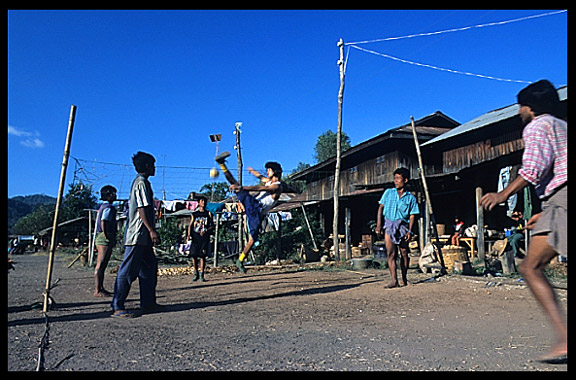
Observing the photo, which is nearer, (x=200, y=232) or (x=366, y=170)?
(x=200, y=232)

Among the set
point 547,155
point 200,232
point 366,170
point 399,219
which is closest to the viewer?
point 547,155

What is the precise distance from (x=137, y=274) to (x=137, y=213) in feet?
2.37

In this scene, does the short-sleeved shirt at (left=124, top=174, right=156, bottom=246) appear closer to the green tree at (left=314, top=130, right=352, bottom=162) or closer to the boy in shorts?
the boy in shorts

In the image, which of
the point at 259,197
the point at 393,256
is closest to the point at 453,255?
the point at 393,256

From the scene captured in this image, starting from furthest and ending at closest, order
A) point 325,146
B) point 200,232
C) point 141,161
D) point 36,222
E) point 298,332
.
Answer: point 325,146, point 36,222, point 200,232, point 141,161, point 298,332

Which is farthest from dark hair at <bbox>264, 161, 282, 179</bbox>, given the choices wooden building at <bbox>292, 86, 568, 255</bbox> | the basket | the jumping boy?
the basket

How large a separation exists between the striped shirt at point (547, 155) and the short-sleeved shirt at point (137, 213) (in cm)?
420

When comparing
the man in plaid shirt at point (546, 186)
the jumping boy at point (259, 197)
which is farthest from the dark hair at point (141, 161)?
the man in plaid shirt at point (546, 186)

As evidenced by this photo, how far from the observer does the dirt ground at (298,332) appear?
338 cm

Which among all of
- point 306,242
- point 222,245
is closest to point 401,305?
point 222,245

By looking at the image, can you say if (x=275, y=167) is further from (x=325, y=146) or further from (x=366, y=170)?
(x=325, y=146)

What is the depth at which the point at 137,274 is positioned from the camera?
228 inches

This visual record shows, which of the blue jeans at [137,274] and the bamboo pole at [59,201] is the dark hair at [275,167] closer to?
the blue jeans at [137,274]

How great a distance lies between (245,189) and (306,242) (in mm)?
14089
